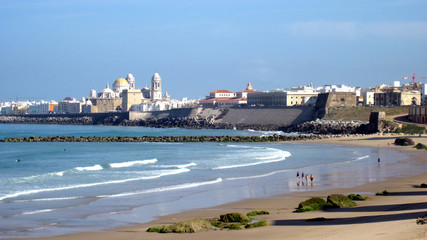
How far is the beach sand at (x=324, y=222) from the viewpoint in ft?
39.0

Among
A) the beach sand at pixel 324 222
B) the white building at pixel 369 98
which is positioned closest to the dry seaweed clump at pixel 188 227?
the beach sand at pixel 324 222

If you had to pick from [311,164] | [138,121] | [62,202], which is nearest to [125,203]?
[62,202]

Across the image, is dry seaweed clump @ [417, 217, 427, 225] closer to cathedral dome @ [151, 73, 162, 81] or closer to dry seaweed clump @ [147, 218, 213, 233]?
dry seaweed clump @ [147, 218, 213, 233]

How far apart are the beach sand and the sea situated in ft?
2.85

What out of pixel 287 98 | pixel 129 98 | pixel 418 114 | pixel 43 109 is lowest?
pixel 418 114

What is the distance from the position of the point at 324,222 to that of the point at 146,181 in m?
12.0

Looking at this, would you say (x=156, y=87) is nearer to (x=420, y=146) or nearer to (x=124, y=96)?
(x=124, y=96)

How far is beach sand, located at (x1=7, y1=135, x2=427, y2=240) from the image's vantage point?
11891mm

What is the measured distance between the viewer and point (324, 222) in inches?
541

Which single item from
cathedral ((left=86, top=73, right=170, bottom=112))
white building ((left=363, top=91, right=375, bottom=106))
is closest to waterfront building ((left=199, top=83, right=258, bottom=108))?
cathedral ((left=86, top=73, right=170, bottom=112))

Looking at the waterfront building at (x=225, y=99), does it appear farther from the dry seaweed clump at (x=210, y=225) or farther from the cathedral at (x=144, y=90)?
the dry seaweed clump at (x=210, y=225)

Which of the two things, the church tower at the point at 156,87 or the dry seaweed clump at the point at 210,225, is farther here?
the church tower at the point at 156,87

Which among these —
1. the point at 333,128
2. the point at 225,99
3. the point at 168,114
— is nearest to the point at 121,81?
the point at 225,99

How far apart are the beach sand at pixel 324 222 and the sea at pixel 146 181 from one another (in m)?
0.87
